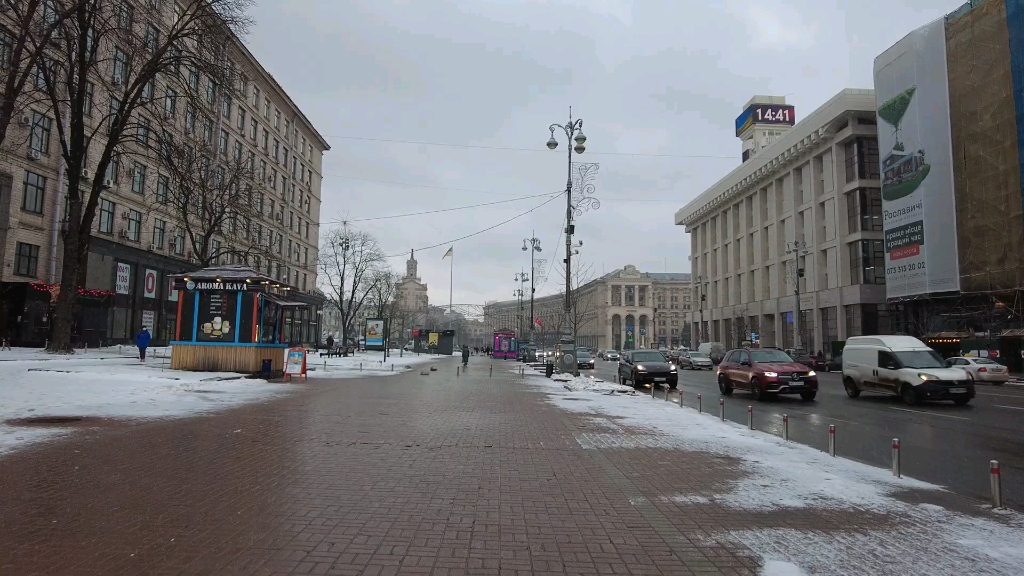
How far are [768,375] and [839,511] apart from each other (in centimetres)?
1297

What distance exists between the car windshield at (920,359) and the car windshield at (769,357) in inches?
117

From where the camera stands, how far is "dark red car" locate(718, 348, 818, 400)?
18.1 meters

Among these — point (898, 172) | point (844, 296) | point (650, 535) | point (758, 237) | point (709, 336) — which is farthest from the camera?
point (709, 336)

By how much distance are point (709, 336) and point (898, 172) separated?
44075 mm

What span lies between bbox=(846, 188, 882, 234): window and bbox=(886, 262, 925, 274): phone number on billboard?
28.5 ft

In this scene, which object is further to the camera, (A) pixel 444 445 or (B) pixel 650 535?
(A) pixel 444 445

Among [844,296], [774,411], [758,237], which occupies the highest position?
[758,237]

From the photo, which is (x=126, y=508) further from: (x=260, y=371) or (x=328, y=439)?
(x=260, y=371)

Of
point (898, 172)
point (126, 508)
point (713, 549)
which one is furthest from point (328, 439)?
point (898, 172)

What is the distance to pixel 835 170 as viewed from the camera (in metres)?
54.9

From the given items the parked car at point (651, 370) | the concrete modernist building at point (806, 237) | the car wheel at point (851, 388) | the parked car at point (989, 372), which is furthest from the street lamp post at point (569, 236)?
the concrete modernist building at point (806, 237)

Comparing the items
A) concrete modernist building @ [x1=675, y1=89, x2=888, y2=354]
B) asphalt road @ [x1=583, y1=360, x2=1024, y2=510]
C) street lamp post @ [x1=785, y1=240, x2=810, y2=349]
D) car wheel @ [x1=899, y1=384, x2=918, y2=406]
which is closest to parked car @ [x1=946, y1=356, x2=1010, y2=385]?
asphalt road @ [x1=583, y1=360, x2=1024, y2=510]

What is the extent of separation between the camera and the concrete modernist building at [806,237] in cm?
5256

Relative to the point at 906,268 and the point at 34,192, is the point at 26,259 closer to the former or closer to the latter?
the point at 34,192
